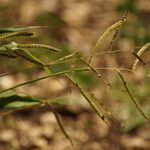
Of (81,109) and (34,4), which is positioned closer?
(81,109)

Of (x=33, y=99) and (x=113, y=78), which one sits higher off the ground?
(x=33, y=99)

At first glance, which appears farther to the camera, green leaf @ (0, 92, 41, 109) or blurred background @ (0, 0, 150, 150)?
blurred background @ (0, 0, 150, 150)

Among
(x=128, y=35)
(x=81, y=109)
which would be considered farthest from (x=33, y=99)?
(x=128, y=35)

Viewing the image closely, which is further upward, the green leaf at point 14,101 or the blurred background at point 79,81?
the green leaf at point 14,101

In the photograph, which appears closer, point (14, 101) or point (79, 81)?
point (14, 101)

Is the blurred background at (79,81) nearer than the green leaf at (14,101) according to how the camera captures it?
No

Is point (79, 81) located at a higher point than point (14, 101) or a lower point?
lower

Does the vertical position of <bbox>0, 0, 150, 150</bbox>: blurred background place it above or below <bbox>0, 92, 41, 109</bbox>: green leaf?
below

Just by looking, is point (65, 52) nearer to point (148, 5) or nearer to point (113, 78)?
point (113, 78)
